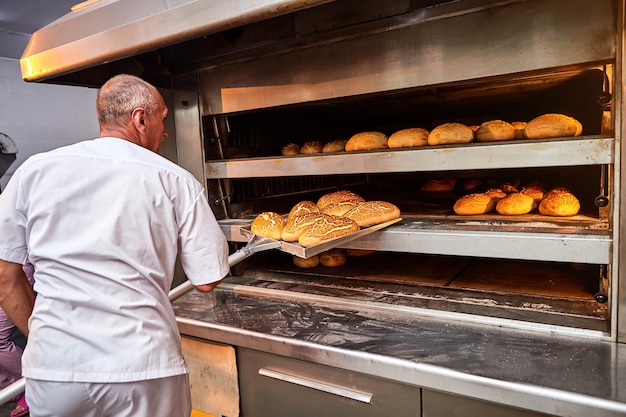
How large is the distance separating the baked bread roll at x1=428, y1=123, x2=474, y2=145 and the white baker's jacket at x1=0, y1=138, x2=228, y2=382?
2.92 ft

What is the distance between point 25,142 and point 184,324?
3.83m

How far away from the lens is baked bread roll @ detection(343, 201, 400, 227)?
A: 134cm

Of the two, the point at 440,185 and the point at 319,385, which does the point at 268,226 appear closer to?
the point at 319,385

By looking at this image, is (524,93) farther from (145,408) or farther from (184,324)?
(145,408)

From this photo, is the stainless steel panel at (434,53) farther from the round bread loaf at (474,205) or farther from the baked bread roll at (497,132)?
the round bread loaf at (474,205)

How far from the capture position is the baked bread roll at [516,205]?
55.7 inches

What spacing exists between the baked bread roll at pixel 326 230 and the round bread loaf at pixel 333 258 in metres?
0.51

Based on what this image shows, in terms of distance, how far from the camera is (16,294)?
1138 mm

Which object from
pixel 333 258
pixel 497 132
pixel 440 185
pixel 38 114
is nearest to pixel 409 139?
pixel 497 132

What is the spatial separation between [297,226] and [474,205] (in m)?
0.67

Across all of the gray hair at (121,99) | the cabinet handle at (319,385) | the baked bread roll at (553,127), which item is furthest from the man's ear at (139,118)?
the baked bread roll at (553,127)

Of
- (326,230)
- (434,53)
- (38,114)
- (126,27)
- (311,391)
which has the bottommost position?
(311,391)

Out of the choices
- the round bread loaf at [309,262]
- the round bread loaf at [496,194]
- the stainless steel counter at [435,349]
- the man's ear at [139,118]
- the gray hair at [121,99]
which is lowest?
the stainless steel counter at [435,349]

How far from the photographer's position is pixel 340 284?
155cm
